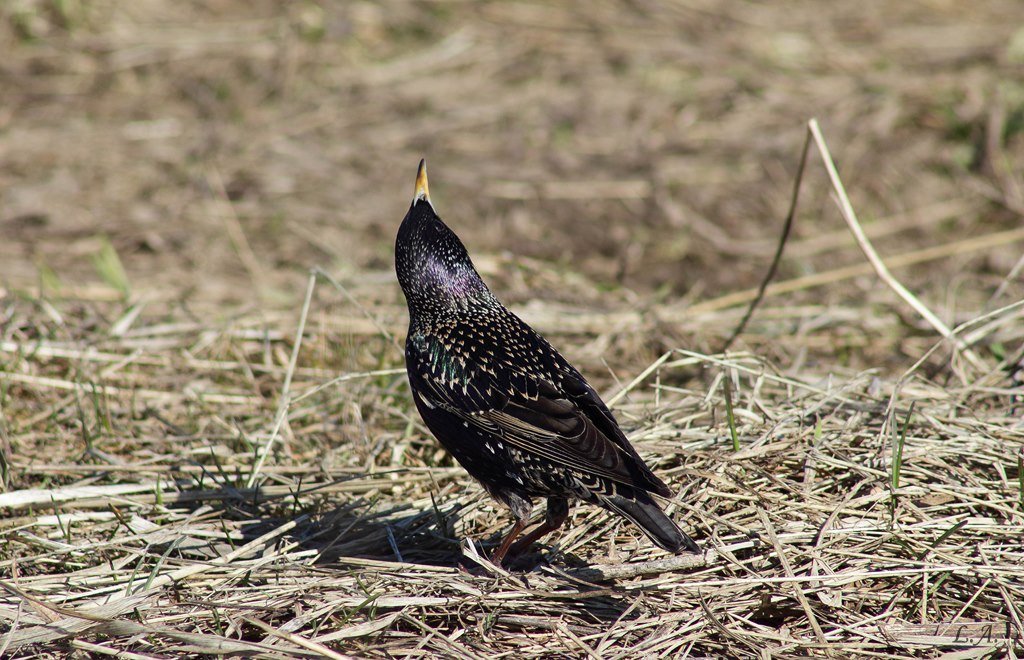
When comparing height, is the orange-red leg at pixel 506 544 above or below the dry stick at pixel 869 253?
below

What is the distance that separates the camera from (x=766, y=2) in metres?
10.8

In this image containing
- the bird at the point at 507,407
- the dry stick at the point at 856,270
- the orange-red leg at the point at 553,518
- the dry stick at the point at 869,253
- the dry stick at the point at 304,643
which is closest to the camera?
the dry stick at the point at 304,643

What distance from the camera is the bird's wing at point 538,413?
3.36 meters

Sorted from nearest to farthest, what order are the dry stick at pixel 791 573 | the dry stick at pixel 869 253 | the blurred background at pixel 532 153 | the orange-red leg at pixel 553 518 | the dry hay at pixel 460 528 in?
the dry stick at pixel 791 573 → the dry hay at pixel 460 528 → the orange-red leg at pixel 553 518 → the dry stick at pixel 869 253 → the blurred background at pixel 532 153

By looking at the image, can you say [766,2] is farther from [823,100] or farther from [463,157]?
[463,157]

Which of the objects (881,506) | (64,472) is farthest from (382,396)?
(881,506)

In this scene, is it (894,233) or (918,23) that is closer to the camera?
(894,233)

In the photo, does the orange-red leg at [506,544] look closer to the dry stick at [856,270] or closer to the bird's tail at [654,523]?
the bird's tail at [654,523]

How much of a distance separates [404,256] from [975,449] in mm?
2355

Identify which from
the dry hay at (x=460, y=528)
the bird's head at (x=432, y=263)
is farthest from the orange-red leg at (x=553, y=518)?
the bird's head at (x=432, y=263)

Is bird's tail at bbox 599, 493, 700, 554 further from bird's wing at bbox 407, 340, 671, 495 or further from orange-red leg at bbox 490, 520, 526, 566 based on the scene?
orange-red leg at bbox 490, 520, 526, 566

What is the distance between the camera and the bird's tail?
3.29 meters

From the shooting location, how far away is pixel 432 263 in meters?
4.02

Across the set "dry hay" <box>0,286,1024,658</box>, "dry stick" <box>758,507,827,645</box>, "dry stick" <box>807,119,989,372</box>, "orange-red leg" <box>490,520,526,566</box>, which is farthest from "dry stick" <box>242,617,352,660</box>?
"dry stick" <box>807,119,989,372</box>
